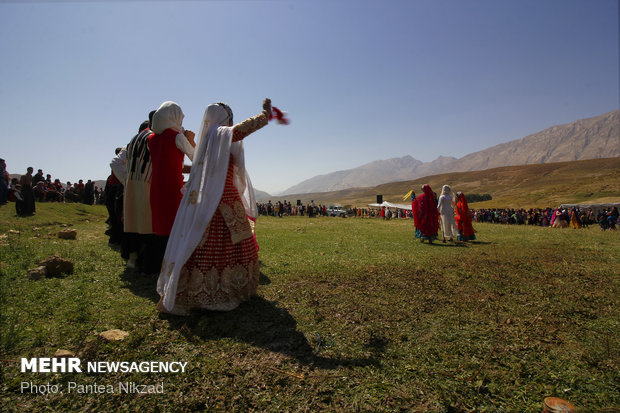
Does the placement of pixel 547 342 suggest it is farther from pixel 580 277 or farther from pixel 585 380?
pixel 580 277

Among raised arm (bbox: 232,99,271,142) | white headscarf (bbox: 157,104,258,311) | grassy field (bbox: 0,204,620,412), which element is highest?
raised arm (bbox: 232,99,271,142)

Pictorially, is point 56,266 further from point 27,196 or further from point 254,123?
point 27,196

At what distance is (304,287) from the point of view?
4602mm

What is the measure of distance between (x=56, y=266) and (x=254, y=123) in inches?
157

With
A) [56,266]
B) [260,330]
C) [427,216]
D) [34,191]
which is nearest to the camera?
[260,330]

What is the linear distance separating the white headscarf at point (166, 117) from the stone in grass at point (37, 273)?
276 centimetres

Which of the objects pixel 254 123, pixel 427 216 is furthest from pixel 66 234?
pixel 427 216

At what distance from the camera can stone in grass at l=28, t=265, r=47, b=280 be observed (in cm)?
446

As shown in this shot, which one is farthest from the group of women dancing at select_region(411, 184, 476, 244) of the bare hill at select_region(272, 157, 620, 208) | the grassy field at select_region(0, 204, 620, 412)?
the bare hill at select_region(272, 157, 620, 208)

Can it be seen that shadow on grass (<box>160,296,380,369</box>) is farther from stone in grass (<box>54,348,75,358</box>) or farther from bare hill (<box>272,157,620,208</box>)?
bare hill (<box>272,157,620,208</box>)

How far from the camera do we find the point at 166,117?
4.32 meters

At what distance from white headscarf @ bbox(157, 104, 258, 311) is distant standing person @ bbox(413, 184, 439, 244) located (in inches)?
342

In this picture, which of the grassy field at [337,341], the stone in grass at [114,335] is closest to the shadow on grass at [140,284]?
the grassy field at [337,341]

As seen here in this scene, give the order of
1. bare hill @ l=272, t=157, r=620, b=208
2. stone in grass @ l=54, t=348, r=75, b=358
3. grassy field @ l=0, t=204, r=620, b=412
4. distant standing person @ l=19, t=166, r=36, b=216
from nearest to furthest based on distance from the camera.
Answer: grassy field @ l=0, t=204, r=620, b=412, stone in grass @ l=54, t=348, r=75, b=358, distant standing person @ l=19, t=166, r=36, b=216, bare hill @ l=272, t=157, r=620, b=208
